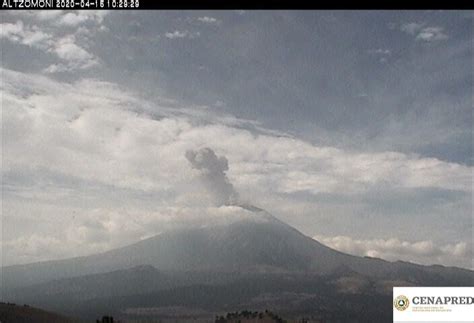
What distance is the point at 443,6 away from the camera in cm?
4459

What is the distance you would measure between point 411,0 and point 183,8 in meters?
21.3

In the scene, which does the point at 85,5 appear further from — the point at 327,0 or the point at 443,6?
the point at 443,6

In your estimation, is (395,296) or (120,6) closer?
(120,6)

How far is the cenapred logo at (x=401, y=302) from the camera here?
68.6m

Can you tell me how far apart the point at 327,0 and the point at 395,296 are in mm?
44864

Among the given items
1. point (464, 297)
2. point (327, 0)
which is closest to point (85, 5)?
point (327, 0)

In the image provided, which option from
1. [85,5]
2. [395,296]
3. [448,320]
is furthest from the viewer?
[395,296]

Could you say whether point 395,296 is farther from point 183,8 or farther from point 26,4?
point 26,4

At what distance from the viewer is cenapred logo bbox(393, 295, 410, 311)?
2702 inches

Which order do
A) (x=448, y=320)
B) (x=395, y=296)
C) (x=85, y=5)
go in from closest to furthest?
1. (x=85, y=5)
2. (x=448, y=320)
3. (x=395, y=296)

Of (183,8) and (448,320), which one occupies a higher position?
(183,8)

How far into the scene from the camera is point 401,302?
6925cm

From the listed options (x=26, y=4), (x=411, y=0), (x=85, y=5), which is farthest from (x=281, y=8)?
(x=26, y=4)

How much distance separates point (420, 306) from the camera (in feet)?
220
